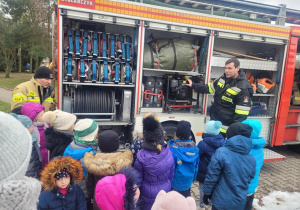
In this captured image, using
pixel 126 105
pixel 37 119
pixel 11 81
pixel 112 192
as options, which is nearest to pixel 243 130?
pixel 112 192

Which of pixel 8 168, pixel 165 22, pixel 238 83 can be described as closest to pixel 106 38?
pixel 165 22

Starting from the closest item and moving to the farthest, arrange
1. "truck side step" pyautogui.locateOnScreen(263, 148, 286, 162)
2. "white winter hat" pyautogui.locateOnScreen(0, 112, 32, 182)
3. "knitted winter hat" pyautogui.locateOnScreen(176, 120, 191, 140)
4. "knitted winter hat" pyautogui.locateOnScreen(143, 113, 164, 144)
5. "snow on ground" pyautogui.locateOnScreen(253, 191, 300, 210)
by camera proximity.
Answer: "white winter hat" pyautogui.locateOnScreen(0, 112, 32, 182) < "knitted winter hat" pyautogui.locateOnScreen(143, 113, 164, 144) < "knitted winter hat" pyautogui.locateOnScreen(176, 120, 191, 140) < "snow on ground" pyautogui.locateOnScreen(253, 191, 300, 210) < "truck side step" pyautogui.locateOnScreen(263, 148, 286, 162)

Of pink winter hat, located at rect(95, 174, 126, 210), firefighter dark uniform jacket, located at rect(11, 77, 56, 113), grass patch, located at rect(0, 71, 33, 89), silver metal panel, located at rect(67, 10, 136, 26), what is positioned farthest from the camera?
grass patch, located at rect(0, 71, 33, 89)

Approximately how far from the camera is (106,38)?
14.6ft

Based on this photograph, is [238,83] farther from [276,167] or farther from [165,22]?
[276,167]

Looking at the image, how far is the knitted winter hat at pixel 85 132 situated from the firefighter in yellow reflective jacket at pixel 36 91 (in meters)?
1.48

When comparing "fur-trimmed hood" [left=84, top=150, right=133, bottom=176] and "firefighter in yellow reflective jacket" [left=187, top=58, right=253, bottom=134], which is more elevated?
"firefighter in yellow reflective jacket" [left=187, top=58, right=253, bottom=134]

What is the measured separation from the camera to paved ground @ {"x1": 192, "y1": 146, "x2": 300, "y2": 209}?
4.09m

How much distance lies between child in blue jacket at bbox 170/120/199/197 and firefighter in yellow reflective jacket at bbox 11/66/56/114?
2216 millimetres

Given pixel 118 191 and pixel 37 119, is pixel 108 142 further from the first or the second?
pixel 37 119

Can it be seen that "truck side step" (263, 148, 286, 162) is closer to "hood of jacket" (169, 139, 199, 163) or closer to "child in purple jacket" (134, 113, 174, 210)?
"hood of jacket" (169, 139, 199, 163)

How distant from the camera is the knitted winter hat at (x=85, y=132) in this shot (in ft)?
7.66

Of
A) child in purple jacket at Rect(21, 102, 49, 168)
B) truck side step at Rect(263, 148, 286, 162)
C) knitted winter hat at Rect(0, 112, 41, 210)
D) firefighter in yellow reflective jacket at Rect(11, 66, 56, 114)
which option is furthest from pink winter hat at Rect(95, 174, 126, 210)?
truck side step at Rect(263, 148, 286, 162)

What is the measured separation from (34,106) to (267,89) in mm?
4824
